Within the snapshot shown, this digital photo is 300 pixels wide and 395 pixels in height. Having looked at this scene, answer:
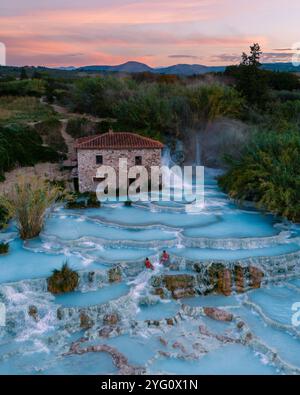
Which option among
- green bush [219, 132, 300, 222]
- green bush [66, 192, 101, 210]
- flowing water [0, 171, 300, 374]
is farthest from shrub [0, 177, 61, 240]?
green bush [219, 132, 300, 222]

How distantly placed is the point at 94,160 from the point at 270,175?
9273 millimetres

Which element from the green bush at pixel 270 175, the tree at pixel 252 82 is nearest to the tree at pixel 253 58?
the tree at pixel 252 82

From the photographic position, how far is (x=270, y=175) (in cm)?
1973

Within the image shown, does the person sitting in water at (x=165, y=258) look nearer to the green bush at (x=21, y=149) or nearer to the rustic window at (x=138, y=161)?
the rustic window at (x=138, y=161)

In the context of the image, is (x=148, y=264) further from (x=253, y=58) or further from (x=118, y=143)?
(x=253, y=58)

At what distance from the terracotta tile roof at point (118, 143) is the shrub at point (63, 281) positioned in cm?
1081

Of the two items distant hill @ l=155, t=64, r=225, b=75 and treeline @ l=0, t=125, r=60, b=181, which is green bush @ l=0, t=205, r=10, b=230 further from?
distant hill @ l=155, t=64, r=225, b=75

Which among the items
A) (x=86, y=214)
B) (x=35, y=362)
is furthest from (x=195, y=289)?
(x=86, y=214)

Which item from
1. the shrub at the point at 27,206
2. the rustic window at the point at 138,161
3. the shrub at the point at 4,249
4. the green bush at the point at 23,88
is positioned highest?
the green bush at the point at 23,88

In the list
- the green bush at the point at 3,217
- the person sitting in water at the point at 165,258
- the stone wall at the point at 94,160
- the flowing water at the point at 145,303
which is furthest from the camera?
the stone wall at the point at 94,160

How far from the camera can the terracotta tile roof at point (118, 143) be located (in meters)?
23.5

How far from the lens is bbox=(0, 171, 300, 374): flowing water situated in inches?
430

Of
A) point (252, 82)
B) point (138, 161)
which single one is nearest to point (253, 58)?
point (252, 82)

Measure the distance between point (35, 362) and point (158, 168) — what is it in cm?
1518
